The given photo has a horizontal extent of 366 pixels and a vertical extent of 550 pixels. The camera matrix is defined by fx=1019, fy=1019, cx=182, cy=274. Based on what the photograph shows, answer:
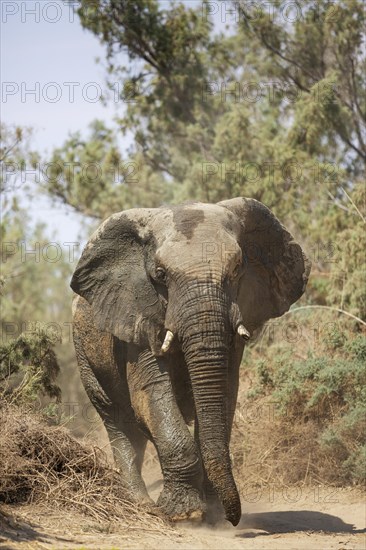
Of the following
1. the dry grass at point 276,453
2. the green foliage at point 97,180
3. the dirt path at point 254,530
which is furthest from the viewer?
the green foliage at point 97,180

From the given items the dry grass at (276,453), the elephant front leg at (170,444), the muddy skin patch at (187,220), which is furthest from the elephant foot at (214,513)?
the dry grass at (276,453)

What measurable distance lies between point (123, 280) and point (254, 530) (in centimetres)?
275

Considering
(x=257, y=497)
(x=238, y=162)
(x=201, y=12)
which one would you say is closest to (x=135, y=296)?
(x=257, y=497)

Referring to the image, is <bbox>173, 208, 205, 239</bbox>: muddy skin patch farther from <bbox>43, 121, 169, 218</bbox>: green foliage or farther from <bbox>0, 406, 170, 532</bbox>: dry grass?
<bbox>43, 121, 169, 218</bbox>: green foliage

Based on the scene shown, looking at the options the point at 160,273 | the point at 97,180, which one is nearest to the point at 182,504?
the point at 160,273

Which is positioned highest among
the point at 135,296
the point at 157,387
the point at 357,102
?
the point at 357,102

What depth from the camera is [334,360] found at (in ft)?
44.9

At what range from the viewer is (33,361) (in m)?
12.0

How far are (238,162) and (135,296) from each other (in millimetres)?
10962

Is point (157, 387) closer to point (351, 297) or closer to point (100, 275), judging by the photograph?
point (100, 275)

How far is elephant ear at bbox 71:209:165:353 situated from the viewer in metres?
9.91

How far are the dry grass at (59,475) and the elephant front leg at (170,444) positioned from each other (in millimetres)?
391

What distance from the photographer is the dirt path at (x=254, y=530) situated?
7.48m

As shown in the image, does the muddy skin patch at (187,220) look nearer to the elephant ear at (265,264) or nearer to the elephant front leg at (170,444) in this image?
the elephant ear at (265,264)
